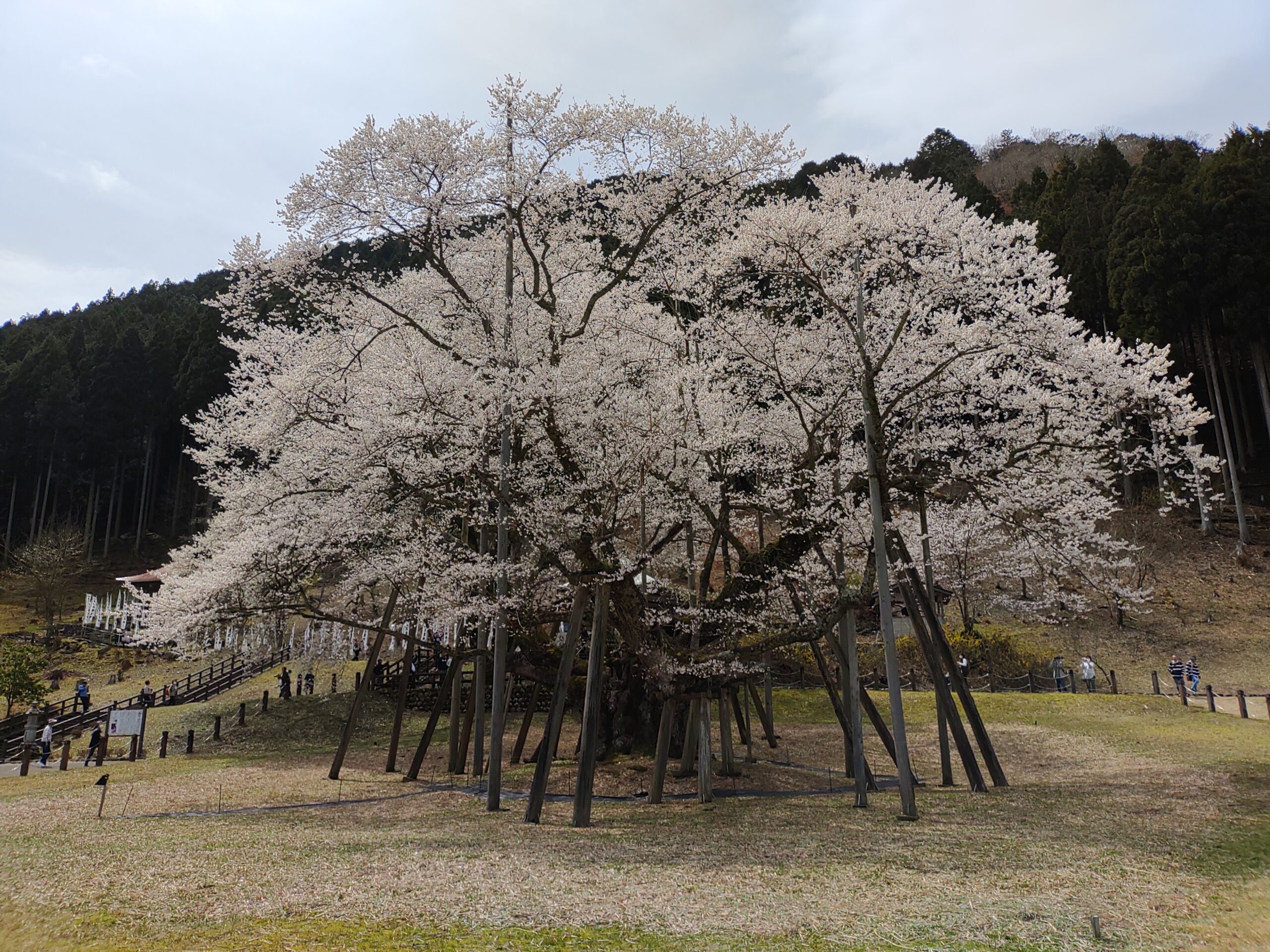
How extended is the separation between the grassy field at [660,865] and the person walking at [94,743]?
283 centimetres

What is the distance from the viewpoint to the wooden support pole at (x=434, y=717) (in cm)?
1561

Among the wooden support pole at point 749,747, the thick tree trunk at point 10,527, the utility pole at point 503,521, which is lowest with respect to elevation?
the wooden support pole at point 749,747

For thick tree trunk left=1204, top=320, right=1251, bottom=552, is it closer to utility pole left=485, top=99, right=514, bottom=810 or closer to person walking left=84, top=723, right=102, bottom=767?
utility pole left=485, top=99, right=514, bottom=810

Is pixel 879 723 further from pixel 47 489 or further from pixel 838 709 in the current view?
pixel 47 489

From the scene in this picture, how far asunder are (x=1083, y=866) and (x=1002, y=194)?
62396 mm

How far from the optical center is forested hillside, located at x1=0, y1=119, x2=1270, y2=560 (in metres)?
31.5

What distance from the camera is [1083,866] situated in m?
7.35

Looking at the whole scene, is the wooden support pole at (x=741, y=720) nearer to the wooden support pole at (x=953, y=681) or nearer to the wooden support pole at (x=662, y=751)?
the wooden support pole at (x=662, y=751)

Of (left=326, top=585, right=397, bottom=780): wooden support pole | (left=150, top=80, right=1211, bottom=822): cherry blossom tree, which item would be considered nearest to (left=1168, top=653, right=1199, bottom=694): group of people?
(left=150, top=80, right=1211, bottom=822): cherry blossom tree

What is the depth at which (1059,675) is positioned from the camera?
946 inches

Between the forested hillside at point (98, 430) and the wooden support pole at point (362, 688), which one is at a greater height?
the forested hillside at point (98, 430)

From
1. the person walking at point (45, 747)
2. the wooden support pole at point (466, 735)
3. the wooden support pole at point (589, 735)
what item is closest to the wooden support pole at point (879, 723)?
the wooden support pole at point (589, 735)

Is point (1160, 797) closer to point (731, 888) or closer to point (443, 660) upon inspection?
point (731, 888)

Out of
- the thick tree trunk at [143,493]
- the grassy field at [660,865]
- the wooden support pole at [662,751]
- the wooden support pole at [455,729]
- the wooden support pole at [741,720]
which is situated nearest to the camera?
the grassy field at [660,865]
